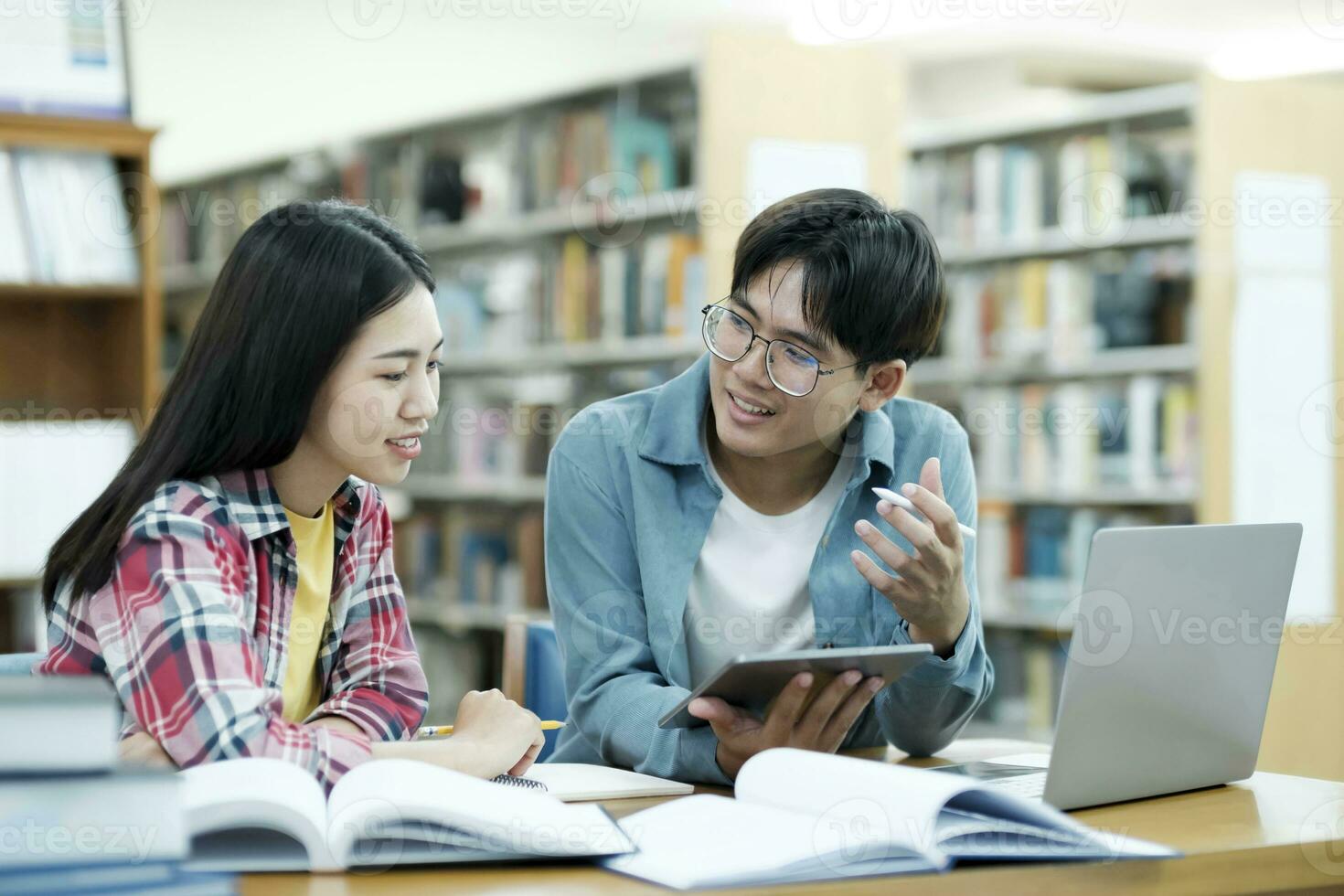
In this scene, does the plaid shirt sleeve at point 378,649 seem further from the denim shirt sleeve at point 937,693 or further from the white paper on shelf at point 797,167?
the white paper on shelf at point 797,167

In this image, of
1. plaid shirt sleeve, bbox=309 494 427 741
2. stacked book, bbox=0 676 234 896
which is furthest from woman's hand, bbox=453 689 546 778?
stacked book, bbox=0 676 234 896

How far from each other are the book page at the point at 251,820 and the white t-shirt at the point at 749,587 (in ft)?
2.35

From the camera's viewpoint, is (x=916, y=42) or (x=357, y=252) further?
(x=916, y=42)

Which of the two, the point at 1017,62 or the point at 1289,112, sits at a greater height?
the point at 1017,62

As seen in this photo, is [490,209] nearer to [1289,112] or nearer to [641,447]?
[1289,112]

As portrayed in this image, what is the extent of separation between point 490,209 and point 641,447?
324 centimetres

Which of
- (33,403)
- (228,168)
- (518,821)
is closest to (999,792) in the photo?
(518,821)

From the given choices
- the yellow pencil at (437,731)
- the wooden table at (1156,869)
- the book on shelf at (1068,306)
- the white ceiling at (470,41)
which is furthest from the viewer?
the white ceiling at (470,41)

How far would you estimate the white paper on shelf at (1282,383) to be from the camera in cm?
394

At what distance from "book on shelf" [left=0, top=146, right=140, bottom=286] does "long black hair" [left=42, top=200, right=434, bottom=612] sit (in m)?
2.06

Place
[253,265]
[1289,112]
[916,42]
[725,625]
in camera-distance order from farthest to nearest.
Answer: [916,42] < [1289,112] < [725,625] < [253,265]

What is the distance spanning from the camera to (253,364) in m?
1.21

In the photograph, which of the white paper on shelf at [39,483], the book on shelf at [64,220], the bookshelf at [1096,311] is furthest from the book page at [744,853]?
the bookshelf at [1096,311]

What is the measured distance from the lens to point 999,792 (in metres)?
0.98
